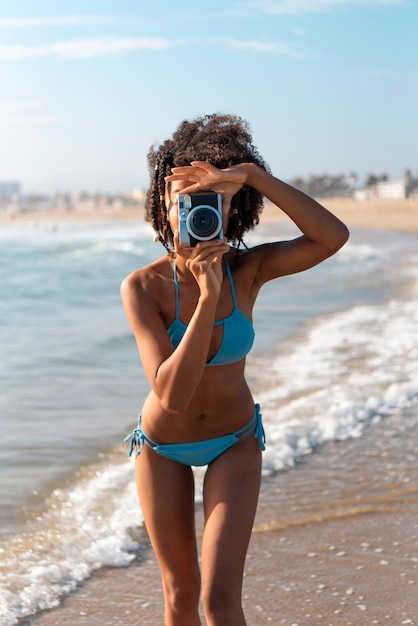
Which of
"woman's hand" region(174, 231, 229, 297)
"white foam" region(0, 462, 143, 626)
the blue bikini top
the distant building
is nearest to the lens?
"woman's hand" region(174, 231, 229, 297)

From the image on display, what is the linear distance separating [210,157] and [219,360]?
24.8 inches

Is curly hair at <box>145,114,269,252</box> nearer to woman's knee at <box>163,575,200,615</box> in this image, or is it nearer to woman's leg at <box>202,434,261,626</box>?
woman's leg at <box>202,434,261,626</box>

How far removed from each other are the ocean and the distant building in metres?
79.5

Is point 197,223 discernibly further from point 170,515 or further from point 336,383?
point 336,383

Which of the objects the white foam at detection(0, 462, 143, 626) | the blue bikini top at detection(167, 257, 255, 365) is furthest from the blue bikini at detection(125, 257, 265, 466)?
the white foam at detection(0, 462, 143, 626)

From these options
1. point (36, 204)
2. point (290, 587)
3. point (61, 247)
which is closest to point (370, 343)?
point (290, 587)

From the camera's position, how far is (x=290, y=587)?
12.3 ft

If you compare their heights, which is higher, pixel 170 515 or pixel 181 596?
pixel 170 515

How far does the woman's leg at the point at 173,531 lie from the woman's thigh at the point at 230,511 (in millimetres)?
93

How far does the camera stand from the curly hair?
8.57 feet

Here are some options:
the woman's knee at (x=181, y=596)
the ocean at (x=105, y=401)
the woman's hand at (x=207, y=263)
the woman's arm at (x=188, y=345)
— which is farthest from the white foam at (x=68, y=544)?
the woman's hand at (x=207, y=263)

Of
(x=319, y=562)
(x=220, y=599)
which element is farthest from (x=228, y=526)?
(x=319, y=562)

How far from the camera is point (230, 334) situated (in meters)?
2.55

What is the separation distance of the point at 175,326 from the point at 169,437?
358 millimetres
